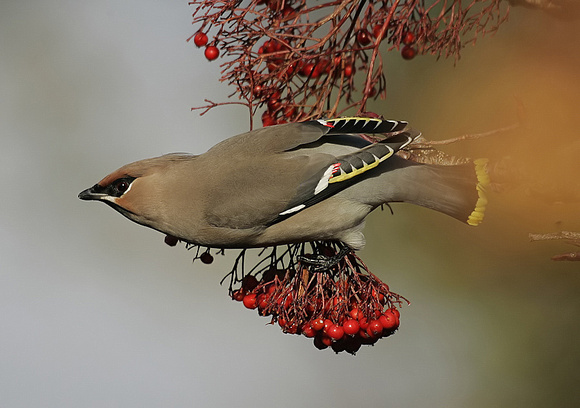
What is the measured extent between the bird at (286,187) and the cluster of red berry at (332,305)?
120mm

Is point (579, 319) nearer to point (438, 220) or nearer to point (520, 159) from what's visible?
point (438, 220)

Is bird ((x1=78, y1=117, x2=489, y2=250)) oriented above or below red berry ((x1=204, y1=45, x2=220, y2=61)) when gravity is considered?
below

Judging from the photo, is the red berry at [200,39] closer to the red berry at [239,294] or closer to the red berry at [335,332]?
the red berry at [239,294]

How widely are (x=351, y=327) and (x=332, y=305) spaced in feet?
0.32

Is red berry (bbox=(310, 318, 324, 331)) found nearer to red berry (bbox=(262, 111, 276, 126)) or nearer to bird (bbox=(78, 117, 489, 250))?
bird (bbox=(78, 117, 489, 250))

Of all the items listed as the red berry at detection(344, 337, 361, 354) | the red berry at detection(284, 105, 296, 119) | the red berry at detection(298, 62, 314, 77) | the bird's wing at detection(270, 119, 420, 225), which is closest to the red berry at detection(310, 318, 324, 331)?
the red berry at detection(344, 337, 361, 354)

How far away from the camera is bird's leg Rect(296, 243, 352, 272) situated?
8.21 ft

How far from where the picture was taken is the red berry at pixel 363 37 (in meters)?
2.75

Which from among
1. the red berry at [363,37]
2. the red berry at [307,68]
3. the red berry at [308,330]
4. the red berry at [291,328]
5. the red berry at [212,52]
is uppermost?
the red berry at [212,52]

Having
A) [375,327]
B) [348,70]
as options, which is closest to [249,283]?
[375,327]

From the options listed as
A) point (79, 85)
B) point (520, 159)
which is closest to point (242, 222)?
point (520, 159)

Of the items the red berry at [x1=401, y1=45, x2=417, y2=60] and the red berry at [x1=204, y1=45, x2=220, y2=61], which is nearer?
the red berry at [x1=204, y1=45, x2=220, y2=61]

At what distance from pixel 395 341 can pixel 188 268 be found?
167cm

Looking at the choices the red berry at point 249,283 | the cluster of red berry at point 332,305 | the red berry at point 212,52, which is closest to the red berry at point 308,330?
the cluster of red berry at point 332,305
